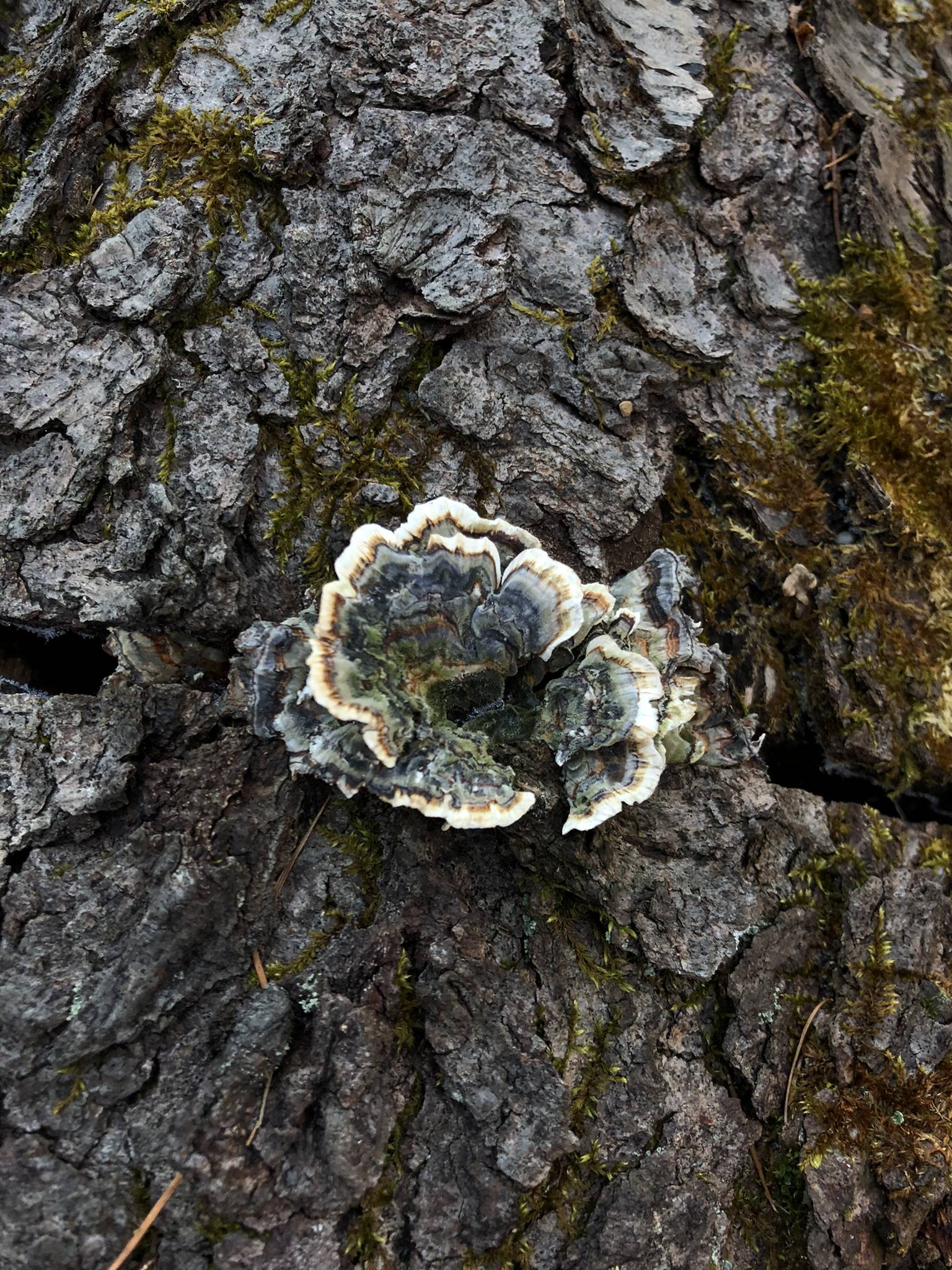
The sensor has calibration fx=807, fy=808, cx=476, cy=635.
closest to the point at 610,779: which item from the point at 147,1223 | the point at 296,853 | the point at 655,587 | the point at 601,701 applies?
the point at 601,701

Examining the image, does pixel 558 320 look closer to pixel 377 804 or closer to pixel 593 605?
pixel 593 605

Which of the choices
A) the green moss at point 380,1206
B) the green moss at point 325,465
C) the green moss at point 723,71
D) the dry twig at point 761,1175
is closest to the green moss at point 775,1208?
the dry twig at point 761,1175

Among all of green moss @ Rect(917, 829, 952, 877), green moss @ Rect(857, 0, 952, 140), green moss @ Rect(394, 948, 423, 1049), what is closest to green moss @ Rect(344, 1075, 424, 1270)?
green moss @ Rect(394, 948, 423, 1049)

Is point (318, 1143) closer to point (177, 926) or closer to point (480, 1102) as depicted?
point (480, 1102)

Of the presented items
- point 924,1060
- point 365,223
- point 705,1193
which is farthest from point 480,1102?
point 365,223

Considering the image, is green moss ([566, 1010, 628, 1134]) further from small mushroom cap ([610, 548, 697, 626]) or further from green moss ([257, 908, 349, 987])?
small mushroom cap ([610, 548, 697, 626])

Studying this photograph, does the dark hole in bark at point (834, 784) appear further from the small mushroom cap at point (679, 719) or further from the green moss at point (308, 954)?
the green moss at point (308, 954)
